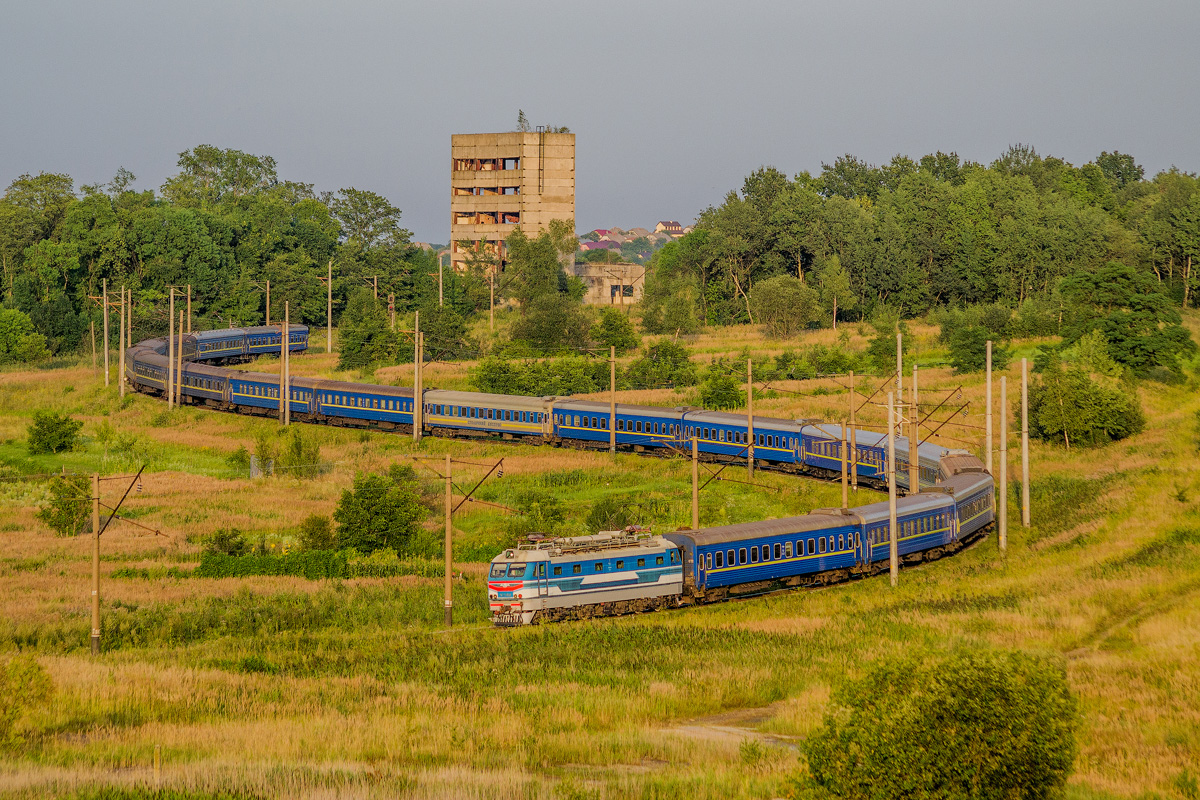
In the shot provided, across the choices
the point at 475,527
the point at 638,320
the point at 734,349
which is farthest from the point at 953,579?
the point at 638,320

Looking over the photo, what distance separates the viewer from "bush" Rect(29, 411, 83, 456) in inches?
2596

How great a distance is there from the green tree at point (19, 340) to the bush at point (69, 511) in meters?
55.5

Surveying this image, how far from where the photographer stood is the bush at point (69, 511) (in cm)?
5000

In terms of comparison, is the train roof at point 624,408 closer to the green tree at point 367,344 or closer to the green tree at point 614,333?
the green tree at point 367,344

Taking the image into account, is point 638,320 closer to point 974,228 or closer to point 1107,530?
point 974,228

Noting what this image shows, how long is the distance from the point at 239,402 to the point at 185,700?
168 ft

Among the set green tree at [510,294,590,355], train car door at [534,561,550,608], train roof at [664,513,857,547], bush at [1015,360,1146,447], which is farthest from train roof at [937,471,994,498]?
green tree at [510,294,590,355]

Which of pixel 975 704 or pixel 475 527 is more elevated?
pixel 975 704

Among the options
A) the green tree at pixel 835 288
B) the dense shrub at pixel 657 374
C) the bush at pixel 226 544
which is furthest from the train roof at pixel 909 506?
the green tree at pixel 835 288

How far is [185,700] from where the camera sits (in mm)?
26062

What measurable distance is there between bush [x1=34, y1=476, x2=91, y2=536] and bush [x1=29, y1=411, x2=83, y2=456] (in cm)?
1523

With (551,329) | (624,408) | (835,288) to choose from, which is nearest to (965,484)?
(624,408)

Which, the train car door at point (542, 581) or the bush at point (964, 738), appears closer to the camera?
the bush at point (964, 738)

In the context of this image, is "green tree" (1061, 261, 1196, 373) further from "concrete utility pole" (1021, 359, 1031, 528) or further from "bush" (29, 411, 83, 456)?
"bush" (29, 411, 83, 456)
